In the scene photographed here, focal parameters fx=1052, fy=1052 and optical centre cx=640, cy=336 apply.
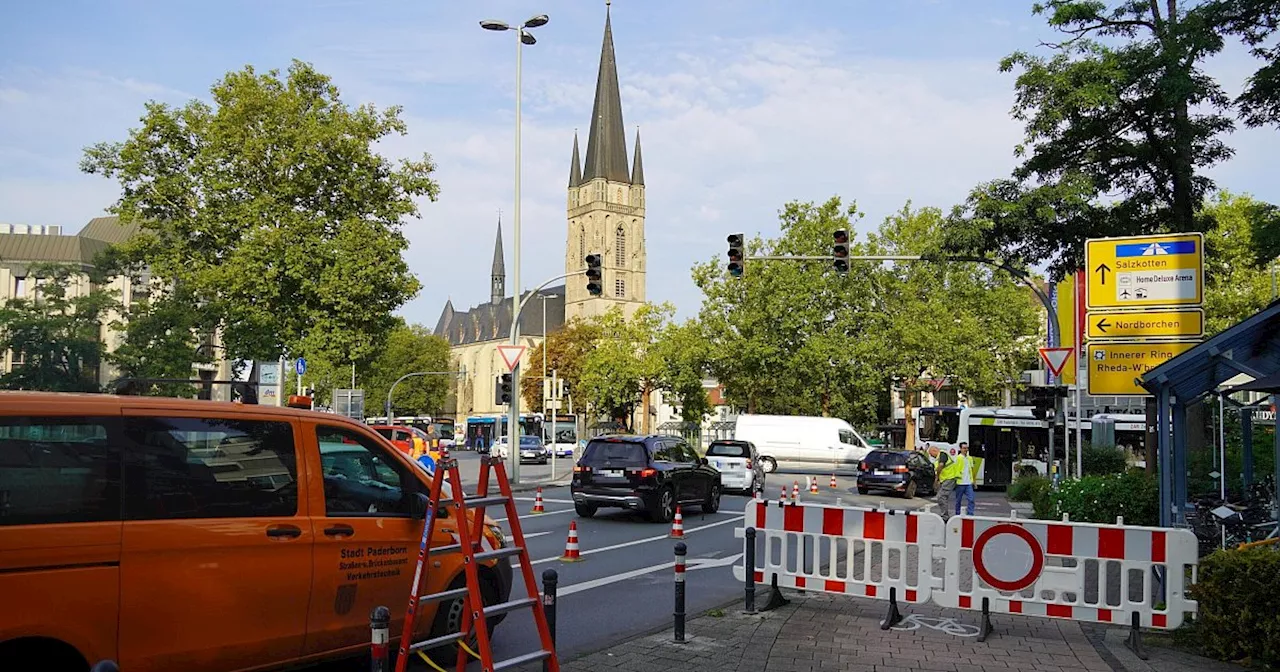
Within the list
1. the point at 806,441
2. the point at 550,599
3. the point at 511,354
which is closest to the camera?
the point at 550,599

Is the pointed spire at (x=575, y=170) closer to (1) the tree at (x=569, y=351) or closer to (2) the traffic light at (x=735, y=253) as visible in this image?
(1) the tree at (x=569, y=351)

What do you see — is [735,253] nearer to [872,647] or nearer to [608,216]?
[872,647]

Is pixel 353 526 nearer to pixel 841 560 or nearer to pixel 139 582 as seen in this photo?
pixel 139 582

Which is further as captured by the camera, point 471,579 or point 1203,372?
point 1203,372

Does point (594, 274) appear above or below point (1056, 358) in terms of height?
above

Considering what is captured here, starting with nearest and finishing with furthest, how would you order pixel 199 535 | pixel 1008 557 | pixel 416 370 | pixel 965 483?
pixel 199 535
pixel 1008 557
pixel 965 483
pixel 416 370

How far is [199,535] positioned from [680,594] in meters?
3.92

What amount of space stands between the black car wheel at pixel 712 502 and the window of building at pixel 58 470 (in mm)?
16449

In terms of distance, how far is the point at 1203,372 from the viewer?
1056 cm

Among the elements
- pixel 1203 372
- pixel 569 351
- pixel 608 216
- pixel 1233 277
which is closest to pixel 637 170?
pixel 608 216

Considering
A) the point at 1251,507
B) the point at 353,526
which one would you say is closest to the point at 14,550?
the point at 353,526

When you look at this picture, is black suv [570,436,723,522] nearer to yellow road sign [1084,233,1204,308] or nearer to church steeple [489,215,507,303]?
yellow road sign [1084,233,1204,308]

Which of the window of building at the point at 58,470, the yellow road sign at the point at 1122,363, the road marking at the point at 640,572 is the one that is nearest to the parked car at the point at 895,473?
the yellow road sign at the point at 1122,363

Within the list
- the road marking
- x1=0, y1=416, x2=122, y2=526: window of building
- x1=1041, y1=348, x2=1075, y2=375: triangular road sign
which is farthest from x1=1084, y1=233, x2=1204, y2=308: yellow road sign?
x1=0, y1=416, x2=122, y2=526: window of building
